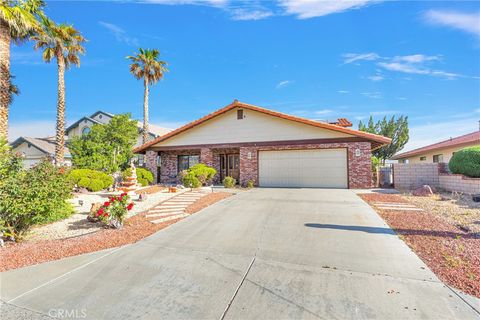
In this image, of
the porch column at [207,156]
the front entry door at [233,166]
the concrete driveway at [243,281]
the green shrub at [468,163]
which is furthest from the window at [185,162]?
the green shrub at [468,163]

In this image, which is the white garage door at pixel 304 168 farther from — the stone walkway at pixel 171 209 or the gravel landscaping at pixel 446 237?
the stone walkway at pixel 171 209

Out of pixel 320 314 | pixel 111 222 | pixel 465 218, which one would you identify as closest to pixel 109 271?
pixel 111 222

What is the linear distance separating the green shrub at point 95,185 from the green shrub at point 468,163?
1952cm

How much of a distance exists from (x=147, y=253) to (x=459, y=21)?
1168 centimetres

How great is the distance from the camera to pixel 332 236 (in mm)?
5117

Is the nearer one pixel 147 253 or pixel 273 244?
pixel 147 253

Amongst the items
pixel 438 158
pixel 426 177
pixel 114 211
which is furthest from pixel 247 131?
pixel 438 158

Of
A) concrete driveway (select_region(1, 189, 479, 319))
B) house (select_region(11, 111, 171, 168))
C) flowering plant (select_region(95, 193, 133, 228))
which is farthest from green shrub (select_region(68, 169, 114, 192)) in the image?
concrete driveway (select_region(1, 189, 479, 319))

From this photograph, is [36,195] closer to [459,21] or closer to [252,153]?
[252,153]

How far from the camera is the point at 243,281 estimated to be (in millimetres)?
3330

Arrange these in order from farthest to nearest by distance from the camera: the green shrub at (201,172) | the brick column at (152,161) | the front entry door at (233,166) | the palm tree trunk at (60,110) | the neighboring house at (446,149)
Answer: the brick column at (152,161) → the palm tree trunk at (60,110) → the front entry door at (233,166) → the neighboring house at (446,149) → the green shrub at (201,172)

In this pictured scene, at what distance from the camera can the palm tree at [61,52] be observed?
16484 mm

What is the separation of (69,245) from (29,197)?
162 cm

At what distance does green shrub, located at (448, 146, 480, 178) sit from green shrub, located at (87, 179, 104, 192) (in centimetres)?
1952
